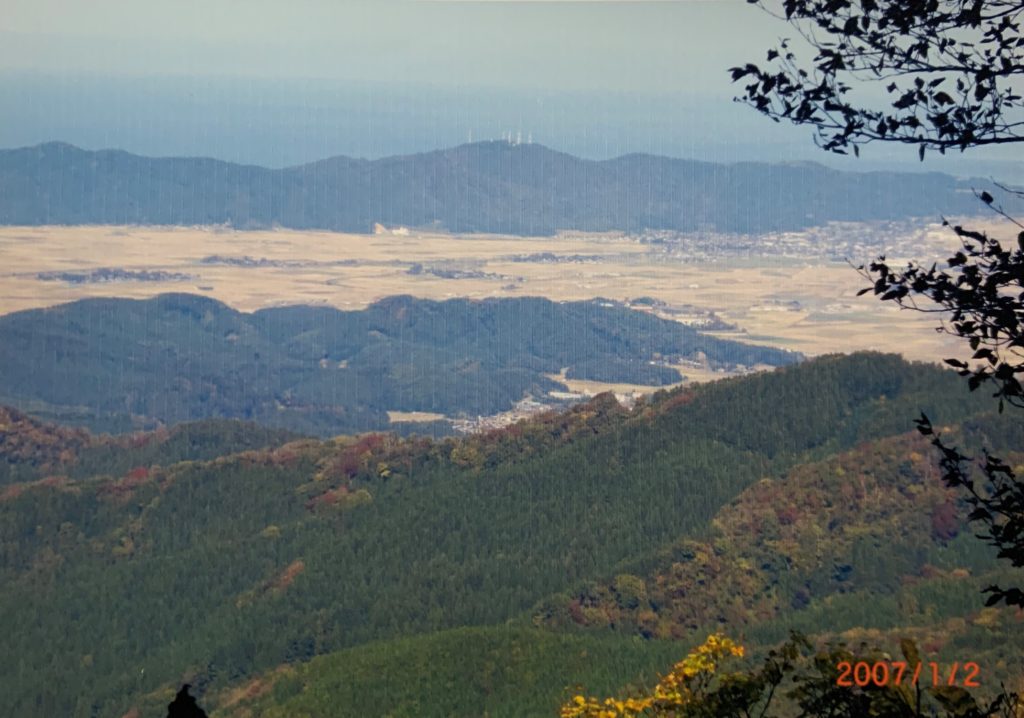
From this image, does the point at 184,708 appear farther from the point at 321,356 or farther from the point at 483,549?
the point at 321,356

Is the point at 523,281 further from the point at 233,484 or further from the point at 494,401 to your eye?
the point at 233,484

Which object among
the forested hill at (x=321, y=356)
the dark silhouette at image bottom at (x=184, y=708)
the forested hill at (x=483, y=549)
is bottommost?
the forested hill at (x=321, y=356)

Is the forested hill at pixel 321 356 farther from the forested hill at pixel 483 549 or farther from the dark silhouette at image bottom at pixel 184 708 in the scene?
the dark silhouette at image bottom at pixel 184 708

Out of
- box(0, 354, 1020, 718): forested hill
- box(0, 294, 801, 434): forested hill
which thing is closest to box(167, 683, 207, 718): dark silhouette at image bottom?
box(0, 354, 1020, 718): forested hill

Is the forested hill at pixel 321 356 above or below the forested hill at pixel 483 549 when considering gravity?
below

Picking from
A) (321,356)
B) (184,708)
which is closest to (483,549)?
(184,708)

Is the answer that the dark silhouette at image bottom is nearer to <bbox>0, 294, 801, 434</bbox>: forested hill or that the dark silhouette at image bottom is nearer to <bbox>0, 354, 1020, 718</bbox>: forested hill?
<bbox>0, 354, 1020, 718</bbox>: forested hill

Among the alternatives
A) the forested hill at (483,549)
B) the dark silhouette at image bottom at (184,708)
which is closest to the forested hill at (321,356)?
the forested hill at (483,549)
